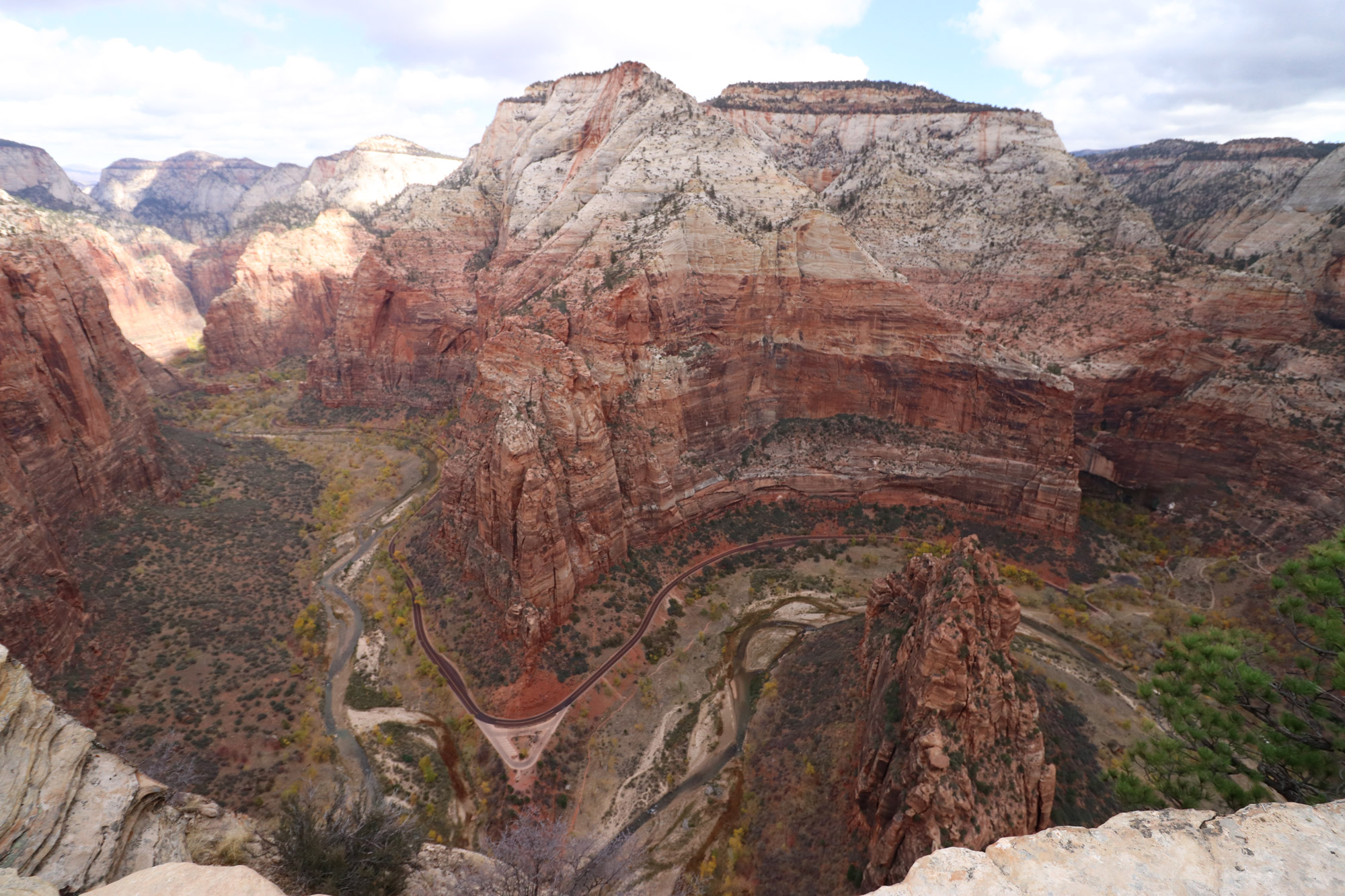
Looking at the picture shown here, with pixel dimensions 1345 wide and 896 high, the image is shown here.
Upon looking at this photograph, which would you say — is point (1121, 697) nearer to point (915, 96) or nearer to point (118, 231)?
point (915, 96)

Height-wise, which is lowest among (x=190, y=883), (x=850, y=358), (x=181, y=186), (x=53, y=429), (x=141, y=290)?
(x=53, y=429)

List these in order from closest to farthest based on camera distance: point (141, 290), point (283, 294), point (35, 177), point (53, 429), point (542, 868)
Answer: point (542, 868), point (53, 429), point (283, 294), point (141, 290), point (35, 177)

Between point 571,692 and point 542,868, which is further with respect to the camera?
point 571,692

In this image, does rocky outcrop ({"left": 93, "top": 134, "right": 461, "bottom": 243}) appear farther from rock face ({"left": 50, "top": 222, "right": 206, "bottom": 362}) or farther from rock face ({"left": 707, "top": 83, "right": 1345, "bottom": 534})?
rock face ({"left": 707, "top": 83, "right": 1345, "bottom": 534})

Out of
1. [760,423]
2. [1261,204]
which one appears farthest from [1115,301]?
[1261,204]

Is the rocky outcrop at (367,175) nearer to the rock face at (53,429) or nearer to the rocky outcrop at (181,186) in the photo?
the rocky outcrop at (181,186)

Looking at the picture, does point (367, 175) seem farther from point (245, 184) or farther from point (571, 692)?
point (571, 692)

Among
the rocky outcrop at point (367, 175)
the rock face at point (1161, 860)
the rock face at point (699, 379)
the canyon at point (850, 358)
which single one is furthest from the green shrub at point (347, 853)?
the rocky outcrop at point (367, 175)
